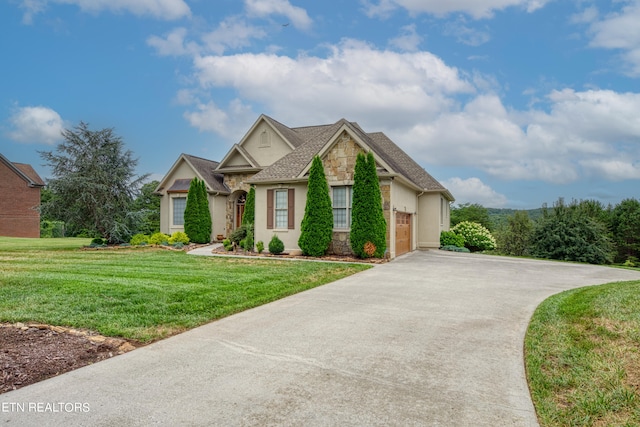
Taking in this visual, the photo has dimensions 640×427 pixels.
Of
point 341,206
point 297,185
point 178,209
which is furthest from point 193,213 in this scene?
point 341,206

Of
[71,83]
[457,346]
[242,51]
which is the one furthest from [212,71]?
[457,346]

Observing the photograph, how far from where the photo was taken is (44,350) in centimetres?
461

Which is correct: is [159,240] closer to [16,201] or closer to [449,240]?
[449,240]

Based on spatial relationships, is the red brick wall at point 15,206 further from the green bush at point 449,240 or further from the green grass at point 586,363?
the green grass at point 586,363

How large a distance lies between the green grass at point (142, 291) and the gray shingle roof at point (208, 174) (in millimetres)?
10224

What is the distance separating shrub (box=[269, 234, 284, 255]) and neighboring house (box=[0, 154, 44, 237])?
90.5ft

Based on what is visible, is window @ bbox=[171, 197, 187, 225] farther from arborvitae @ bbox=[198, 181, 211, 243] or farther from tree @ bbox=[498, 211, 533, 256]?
tree @ bbox=[498, 211, 533, 256]

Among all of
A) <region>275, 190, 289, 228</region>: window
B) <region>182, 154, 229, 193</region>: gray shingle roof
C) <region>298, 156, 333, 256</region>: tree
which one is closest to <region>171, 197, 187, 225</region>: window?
<region>182, 154, 229, 193</region>: gray shingle roof

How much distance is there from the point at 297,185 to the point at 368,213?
3679mm

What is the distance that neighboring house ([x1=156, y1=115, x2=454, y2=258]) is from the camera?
16281mm

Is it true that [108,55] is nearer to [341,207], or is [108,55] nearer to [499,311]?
[341,207]

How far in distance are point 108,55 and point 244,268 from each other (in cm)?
1119

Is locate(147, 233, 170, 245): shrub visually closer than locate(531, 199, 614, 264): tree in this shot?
No

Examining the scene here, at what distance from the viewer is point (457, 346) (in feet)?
16.5
